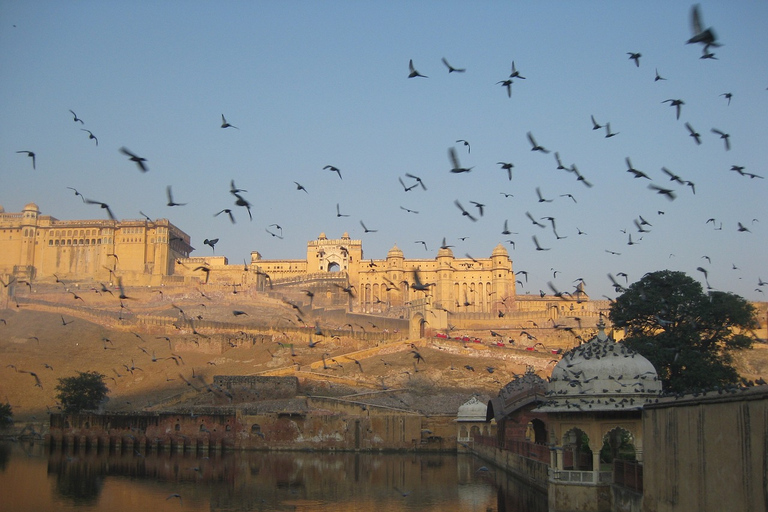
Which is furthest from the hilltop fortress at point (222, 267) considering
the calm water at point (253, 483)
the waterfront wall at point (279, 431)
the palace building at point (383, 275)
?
the calm water at point (253, 483)

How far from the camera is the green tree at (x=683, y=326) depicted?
3253 cm

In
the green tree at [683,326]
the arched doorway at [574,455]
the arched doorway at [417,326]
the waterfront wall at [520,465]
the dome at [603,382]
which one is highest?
the arched doorway at [417,326]

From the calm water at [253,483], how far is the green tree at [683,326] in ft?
27.6

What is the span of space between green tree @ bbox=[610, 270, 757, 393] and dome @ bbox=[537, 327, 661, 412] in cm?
1262

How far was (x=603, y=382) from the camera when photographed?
1909 cm

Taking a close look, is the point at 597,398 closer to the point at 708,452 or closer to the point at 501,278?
the point at 708,452

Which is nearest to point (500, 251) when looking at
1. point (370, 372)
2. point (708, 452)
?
point (370, 372)

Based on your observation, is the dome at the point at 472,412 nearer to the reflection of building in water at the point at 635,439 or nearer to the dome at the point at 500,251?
the reflection of building in water at the point at 635,439

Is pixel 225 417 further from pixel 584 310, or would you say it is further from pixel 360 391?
pixel 584 310

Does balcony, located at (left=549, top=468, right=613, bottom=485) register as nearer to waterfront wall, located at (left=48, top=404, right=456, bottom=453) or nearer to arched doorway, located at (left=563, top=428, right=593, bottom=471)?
arched doorway, located at (left=563, top=428, right=593, bottom=471)

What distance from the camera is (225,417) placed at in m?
40.7

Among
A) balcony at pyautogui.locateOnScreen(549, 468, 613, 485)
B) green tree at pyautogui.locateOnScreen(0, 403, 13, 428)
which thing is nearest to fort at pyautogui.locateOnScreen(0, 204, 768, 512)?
balcony at pyautogui.locateOnScreen(549, 468, 613, 485)

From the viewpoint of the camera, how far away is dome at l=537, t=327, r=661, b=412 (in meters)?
18.7

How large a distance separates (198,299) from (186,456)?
50977 mm
